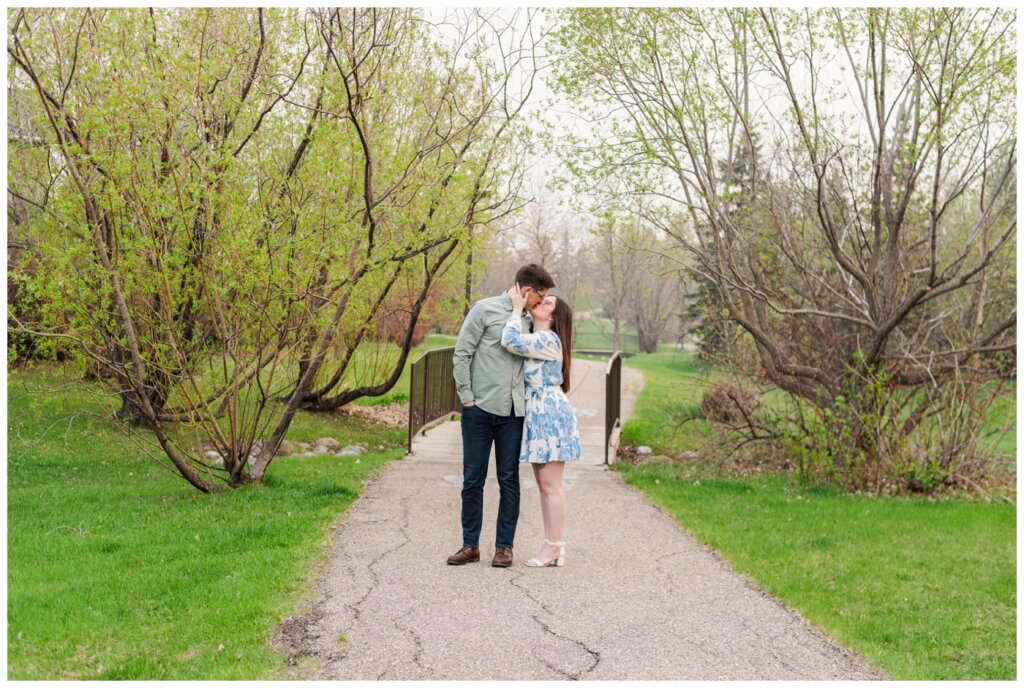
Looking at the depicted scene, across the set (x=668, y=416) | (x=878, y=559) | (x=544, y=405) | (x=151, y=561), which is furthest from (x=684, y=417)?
(x=151, y=561)

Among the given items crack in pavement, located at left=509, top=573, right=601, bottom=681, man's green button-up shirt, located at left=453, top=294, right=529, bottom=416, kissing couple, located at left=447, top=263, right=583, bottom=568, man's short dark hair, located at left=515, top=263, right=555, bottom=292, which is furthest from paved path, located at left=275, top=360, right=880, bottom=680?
man's short dark hair, located at left=515, top=263, right=555, bottom=292

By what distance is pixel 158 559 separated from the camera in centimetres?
650

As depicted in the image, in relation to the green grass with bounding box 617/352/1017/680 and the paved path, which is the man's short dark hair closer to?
the paved path

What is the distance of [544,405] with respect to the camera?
6.02 m

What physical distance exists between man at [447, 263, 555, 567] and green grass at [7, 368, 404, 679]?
49.0 inches

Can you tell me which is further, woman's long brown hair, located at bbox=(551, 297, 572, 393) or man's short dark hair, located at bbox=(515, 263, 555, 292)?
woman's long brown hair, located at bbox=(551, 297, 572, 393)

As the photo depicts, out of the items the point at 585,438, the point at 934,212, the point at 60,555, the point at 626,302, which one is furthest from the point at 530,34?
the point at 626,302

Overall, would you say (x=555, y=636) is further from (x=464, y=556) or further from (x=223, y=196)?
(x=223, y=196)

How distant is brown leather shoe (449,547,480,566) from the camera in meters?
6.24

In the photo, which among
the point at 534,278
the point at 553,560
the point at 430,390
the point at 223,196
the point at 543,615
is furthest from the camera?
the point at 430,390

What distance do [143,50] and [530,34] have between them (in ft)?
11.2

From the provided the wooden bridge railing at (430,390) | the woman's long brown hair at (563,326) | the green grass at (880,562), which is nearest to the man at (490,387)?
the woman's long brown hair at (563,326)

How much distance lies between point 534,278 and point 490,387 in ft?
2.31

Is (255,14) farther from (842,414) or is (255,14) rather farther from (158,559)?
(842,414)
